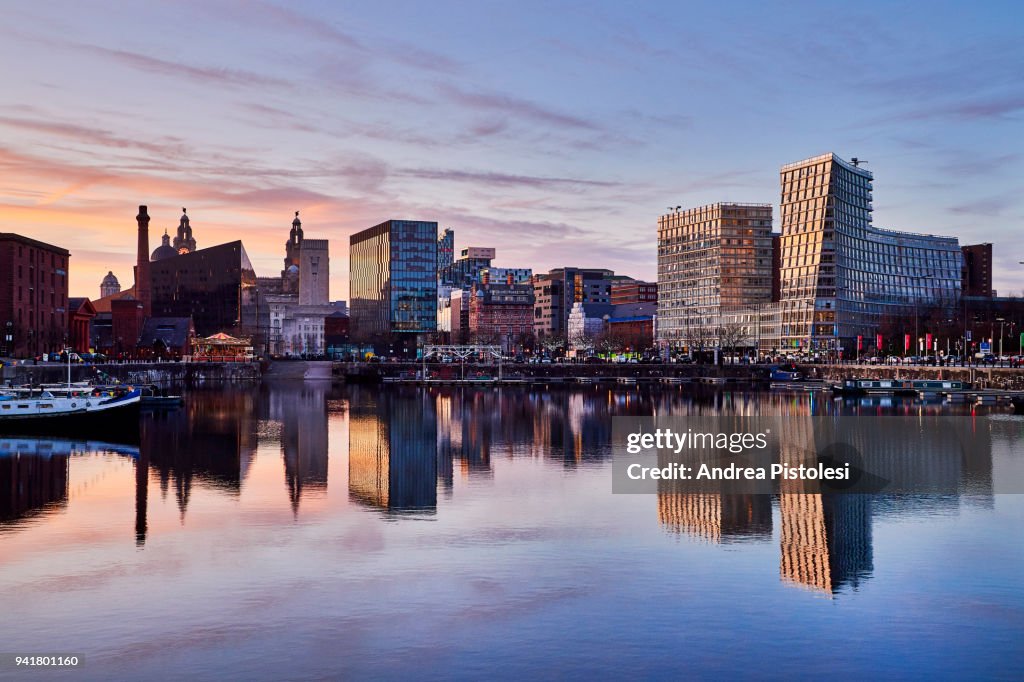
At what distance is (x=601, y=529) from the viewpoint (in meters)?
42.8

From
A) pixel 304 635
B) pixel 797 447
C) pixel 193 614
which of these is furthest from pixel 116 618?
pixel 797 447

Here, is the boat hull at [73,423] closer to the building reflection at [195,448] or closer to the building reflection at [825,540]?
the building reflection at [195,448]

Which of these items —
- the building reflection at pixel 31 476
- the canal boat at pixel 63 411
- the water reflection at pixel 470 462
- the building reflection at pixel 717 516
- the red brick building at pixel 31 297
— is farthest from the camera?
the red brick building at pixel 31 297

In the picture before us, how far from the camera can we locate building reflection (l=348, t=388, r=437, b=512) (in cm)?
5178

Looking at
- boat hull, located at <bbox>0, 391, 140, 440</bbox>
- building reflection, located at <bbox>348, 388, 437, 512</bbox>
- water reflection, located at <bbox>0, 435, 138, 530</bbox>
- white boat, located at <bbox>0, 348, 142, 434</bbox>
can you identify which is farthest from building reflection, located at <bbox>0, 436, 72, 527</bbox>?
building reflection, located at <bbox>348, 388, 437, 512</bbox>

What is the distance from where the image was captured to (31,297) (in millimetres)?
162125

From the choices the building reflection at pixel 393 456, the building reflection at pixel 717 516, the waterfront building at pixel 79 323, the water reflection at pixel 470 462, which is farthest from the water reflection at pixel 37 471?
the waterfront building at pixel 79 323

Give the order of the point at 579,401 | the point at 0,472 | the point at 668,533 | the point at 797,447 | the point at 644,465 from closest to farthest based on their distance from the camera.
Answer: the point at 668,533
the point at 0,472
the point at 644,465
the point at 797,447
the point at 579,401

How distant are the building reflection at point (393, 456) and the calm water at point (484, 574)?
15.9 inches

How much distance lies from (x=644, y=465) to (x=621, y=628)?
36782 millimetres

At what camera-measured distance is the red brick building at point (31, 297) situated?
152 metres

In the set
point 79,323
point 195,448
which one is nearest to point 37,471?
point 195,448

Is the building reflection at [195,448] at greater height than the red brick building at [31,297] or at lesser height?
lesser

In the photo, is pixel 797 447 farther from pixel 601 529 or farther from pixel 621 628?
pixel 621 628
